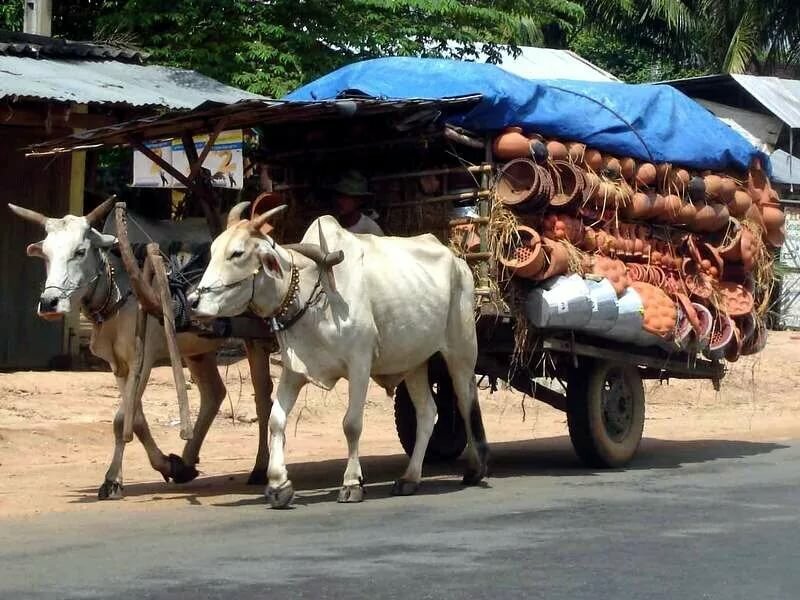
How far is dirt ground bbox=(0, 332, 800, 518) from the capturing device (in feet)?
34.0

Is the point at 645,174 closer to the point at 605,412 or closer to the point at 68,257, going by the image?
the point at 605,412

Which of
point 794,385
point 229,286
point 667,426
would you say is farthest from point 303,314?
point 794,385

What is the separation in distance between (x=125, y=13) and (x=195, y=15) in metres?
1.18

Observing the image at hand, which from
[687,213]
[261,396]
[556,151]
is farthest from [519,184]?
[261,396]

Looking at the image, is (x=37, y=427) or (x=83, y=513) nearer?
(x=83, y=513)

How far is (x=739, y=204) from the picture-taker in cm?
1211

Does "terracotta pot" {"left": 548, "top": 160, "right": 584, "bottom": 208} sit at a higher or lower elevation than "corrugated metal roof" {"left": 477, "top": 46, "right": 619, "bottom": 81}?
higher

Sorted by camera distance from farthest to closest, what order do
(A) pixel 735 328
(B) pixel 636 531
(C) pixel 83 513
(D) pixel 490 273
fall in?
(A) pixel 735 328, (D) pixel 490 273, (C) pixel 83 513, (B) pixel 636 531

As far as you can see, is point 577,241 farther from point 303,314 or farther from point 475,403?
point 303,314

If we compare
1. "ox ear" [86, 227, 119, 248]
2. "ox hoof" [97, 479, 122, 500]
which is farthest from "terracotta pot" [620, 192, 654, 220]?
"ox hoof" [97, 479, 122, 500]

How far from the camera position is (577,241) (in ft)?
35.6

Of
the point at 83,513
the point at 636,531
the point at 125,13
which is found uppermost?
the point at 125,13

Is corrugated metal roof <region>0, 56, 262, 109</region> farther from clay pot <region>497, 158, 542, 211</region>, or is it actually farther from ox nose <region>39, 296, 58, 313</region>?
clay pot <region>497, 158, 542, 211</region>

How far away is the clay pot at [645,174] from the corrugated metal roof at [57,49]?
7.94 metres
